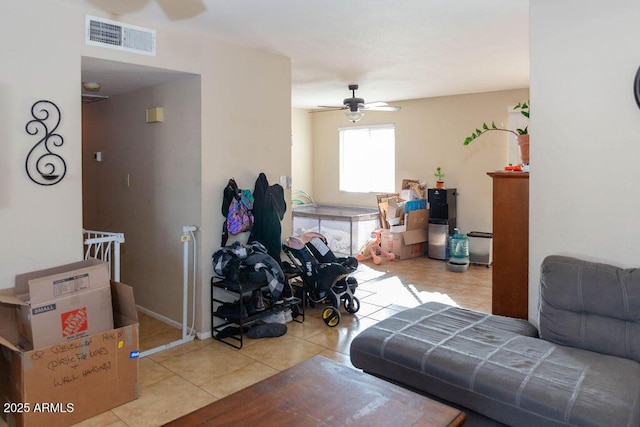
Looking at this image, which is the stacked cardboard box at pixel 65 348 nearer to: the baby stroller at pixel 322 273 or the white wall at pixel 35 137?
the white wall at pixel 35 137

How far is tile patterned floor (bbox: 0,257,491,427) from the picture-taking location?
2.72m

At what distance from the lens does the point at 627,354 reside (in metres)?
2.23

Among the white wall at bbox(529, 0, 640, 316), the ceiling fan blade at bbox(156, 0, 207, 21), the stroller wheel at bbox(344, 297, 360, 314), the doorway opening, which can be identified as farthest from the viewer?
the stroller wheel at bbox(344, 297, 360, 314)

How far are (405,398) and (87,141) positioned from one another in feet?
15.4

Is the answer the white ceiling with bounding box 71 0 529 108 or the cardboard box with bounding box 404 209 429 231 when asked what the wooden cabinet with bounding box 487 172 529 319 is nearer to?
the white ceiling with bounding box 71 0 529 108

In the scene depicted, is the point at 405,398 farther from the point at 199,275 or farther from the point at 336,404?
the point at 199,275

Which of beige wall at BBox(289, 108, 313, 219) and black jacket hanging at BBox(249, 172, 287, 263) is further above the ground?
beige wall at BBox(289, 108, 313, 219)

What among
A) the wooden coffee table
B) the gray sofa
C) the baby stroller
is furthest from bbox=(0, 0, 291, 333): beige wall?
the gray sofa

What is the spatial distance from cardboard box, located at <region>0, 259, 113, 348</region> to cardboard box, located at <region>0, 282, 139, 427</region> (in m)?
0.10

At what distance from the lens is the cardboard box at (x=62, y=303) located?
244 centimetres

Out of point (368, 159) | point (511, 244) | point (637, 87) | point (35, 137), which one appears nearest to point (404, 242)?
point (368, 159)

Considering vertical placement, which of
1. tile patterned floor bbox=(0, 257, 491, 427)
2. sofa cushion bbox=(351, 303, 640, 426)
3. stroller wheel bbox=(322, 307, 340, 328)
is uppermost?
sofa cushion bbox=(351, 303, 640, 426)

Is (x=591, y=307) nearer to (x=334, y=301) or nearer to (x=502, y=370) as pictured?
(x=502, y=370)

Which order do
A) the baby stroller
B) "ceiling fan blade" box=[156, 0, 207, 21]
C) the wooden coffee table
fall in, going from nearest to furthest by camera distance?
1. the wooden coffee table
2. "ceiling fan blade" box=[156, 0, 207, 21]
3. the baby stroller
